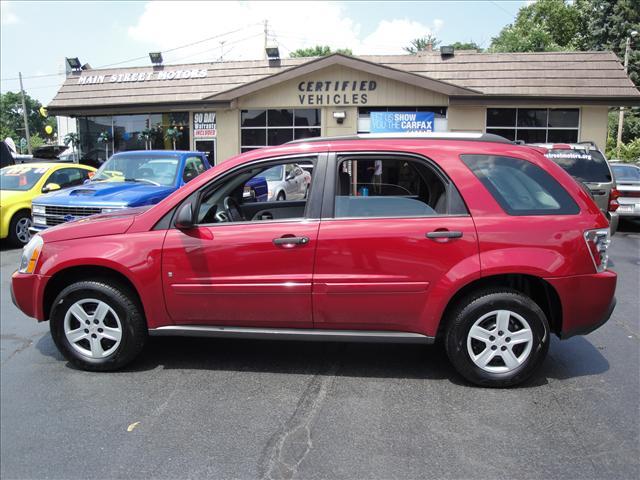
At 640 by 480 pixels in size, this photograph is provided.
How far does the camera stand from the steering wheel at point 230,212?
4535mm

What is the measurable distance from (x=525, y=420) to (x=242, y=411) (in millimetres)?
1876

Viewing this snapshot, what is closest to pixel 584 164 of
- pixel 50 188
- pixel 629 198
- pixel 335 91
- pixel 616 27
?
pixel 629 198

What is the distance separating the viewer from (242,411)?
11.9 ft

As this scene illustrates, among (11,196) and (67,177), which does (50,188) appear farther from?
(67,177)

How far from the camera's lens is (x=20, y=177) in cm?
1070

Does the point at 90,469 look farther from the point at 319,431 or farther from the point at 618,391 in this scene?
the point at 618,391

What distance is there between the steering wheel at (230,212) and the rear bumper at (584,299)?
8.49 ft

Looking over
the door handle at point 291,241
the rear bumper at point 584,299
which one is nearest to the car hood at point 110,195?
the door handle at point 291,241

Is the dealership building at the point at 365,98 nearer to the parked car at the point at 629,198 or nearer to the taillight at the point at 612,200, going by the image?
the parked car at the point at 629,198

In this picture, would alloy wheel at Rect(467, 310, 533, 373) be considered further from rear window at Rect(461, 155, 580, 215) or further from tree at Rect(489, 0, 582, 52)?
tree at Rect(489, 0, 582, 52)

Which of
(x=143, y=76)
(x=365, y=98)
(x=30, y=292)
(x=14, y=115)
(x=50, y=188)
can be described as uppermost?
(x=14, y=115)

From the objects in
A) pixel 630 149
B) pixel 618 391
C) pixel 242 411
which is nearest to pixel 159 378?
pixel 242 411

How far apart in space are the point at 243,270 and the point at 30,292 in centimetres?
180

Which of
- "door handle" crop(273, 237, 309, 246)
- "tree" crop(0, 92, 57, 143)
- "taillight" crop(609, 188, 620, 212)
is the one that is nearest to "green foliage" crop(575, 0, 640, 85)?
"taillight" crop(609, 188, 620, 212)
